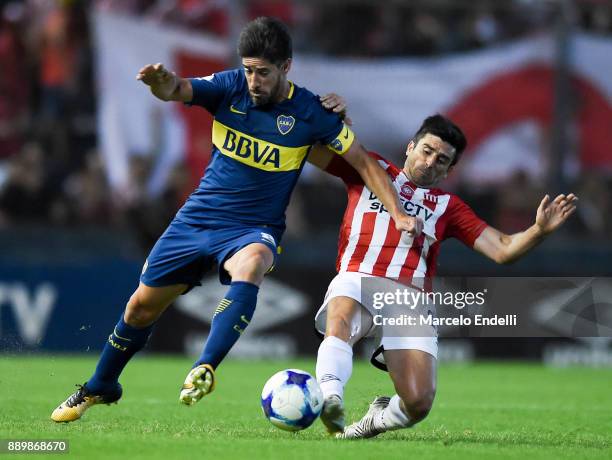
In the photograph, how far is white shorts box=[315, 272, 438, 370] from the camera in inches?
272

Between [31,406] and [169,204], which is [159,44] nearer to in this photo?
[169,204]

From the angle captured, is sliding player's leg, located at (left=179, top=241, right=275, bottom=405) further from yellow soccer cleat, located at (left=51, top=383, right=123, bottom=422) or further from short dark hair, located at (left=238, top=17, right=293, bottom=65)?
yellow soccer cleat, located at (left=51, top=383, right=123, bottom=422)

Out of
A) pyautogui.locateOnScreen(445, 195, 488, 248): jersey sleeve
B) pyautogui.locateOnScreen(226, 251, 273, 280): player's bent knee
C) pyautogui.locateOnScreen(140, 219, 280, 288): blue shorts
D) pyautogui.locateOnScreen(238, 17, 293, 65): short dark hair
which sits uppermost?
pyautogui.locateOnScreen(238, 17, 293, 65): short dark hair

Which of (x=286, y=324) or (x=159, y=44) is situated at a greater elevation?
(x=159, y=44)

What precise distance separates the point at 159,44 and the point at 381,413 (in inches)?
360

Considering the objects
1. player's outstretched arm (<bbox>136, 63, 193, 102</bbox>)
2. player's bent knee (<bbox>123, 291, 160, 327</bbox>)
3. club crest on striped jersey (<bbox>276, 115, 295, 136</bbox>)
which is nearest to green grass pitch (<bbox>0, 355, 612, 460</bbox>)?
player's bent knee (<bbox>123, 291, 160, 327</bbox>)

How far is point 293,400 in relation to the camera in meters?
6.14

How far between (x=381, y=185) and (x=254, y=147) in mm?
779

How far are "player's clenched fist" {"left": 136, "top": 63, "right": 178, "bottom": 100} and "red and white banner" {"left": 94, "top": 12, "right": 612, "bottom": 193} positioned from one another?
7.94 meters

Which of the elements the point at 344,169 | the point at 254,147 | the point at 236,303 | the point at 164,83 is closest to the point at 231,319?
the point at 236,303

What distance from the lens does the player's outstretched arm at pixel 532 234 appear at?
6.87 metres

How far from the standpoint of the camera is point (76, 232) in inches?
561

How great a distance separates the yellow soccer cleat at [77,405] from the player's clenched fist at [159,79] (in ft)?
6.39

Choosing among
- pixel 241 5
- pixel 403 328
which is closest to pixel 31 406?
pixel 403 328
